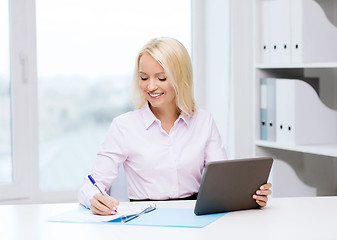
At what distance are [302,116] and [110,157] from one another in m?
1.10

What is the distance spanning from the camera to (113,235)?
1604mm

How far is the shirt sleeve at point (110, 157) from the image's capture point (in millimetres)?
2207

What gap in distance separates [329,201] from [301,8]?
1155 millimetres

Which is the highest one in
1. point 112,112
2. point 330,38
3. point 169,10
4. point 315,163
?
point 169,10

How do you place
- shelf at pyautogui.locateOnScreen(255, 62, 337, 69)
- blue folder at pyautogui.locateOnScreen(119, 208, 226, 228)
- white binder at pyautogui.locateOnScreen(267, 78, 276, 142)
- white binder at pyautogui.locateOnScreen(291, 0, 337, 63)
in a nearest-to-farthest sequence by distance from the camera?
1. blue folder at pyautogui.locateOnScreen(119, 208, 226, 228)
2. shelf at pyautogui.locateOnScreen(255, 62, 337, 69)
3. white binder at pyautogui.locateOnScreen(291, 0, 337, 63)
4. white binder at pyautogui.locateOnScreen(267, 78, 276, 142)

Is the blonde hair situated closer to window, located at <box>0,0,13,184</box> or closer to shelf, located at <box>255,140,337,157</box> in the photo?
shelf, located at <box>255,140,337,157</box>

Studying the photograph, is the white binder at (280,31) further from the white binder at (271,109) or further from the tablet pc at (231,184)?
the tablet pc at (231,184)

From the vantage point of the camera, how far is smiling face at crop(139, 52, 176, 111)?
7.39 ft

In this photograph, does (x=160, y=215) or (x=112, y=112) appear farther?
(x=112, y=112)

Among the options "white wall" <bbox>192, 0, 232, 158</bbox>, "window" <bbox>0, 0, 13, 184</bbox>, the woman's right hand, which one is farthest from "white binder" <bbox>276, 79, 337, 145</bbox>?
"window" <bbox>0, 0, 13, 184</bbox>

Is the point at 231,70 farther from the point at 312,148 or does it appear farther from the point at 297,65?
the point at 312,148

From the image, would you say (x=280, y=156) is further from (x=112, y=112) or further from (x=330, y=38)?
(x=112, y=112)

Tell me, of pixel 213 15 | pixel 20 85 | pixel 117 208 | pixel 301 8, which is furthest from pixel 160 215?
pixel 213 15

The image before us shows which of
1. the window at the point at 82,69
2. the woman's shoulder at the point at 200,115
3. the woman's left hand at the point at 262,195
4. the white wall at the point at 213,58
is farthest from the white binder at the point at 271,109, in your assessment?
the woman's left hand at the point at 262,195
